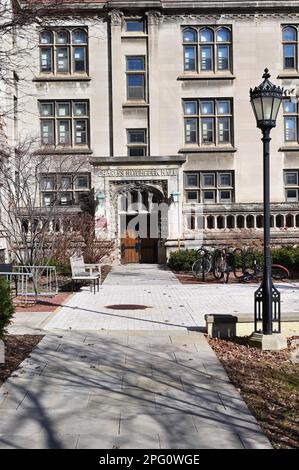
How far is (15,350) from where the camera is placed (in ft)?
27.2

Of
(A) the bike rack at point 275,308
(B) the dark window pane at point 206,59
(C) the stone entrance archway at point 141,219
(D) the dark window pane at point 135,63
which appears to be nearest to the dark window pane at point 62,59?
(D) the dark window pane at point 135,63

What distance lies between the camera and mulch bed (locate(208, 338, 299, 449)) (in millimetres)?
5344

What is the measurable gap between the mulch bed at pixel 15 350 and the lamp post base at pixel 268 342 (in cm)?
348

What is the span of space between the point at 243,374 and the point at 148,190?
1881 centimetres

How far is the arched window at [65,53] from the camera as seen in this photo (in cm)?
2766

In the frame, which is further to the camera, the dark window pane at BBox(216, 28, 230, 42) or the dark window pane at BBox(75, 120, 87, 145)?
the dark window pane at BBox(216, 28, 230, 42)

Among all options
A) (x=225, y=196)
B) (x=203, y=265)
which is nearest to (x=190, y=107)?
(x=225, y=196)

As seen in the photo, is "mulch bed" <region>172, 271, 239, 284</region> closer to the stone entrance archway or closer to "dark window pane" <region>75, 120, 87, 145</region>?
the stone entrance archway

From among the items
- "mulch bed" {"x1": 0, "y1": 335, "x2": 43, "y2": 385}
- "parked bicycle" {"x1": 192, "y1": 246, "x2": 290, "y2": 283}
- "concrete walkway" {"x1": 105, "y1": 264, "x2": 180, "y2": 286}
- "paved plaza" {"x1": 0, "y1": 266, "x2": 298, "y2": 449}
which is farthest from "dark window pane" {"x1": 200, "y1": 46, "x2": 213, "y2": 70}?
"mulch bed" {"x1": 0, "y1": 335, "x2": 43, "y2": 385}

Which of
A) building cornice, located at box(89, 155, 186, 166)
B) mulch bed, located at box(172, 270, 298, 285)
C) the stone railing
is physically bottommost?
mulch bed, located at box(172, 270, 298, 285)

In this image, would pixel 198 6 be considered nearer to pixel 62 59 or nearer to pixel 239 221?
pixel 62 59

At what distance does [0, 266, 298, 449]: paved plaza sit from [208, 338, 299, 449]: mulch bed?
16 centimetres

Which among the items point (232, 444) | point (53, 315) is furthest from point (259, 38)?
point (232, 444)

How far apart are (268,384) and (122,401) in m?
1.98
